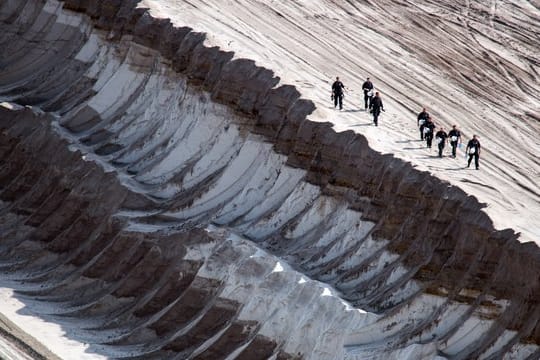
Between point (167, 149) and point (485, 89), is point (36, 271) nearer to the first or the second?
point (167, 149)

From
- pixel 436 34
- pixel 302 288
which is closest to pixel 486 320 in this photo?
pixel 302 288

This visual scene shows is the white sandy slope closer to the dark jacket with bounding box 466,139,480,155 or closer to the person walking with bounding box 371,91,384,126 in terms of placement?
the person walking with bounding box 371,91,384,126

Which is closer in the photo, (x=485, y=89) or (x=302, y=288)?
(x=302, y=288)

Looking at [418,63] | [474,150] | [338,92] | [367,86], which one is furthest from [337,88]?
[418,63]

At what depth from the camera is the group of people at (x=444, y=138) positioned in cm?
5316

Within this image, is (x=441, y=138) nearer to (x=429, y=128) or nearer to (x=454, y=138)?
(x=454, y=138)

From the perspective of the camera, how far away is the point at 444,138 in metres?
53.5

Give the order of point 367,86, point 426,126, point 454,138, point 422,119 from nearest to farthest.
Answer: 1. point 454,138
2. point 426,126
3. point 422,119
4. point 367,86

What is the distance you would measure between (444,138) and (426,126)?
36.8 inches

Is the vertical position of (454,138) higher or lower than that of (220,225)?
higher

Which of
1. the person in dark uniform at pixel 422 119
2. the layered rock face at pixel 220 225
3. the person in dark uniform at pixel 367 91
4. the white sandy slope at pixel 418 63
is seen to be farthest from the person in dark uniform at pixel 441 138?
the person in dark uniform at pixel 367 91

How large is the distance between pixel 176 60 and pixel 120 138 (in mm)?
3170

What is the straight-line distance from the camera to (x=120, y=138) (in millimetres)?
59469

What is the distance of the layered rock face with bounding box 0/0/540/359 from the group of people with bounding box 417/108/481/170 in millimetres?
2749
